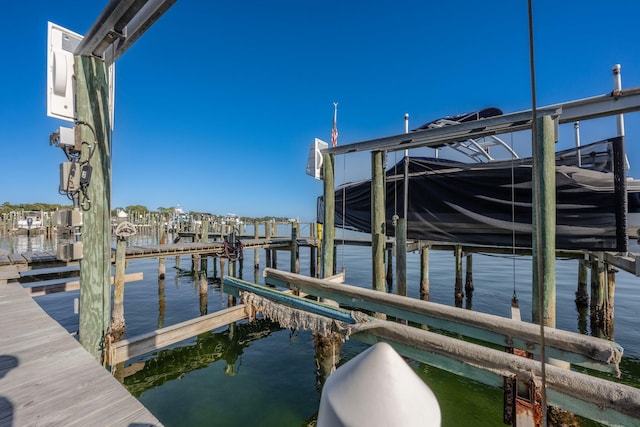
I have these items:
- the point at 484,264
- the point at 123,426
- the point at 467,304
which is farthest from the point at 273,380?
the point at 484,264

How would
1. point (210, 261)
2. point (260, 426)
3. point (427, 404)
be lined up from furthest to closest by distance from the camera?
1. point (210, 261)
2. point (260, 426)
3. point (427, 404)

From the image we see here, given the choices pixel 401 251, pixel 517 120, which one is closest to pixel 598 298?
pixel 401 251

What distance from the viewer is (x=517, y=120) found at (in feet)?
15.9

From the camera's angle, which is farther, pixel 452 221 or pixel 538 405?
pixel 452 221

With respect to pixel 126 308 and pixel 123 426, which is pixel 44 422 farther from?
pixel 126 308

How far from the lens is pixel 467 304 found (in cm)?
1202

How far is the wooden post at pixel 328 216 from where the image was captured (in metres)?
7.13

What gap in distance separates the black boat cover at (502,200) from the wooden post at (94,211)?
6.39 m

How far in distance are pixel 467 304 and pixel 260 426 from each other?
9.82m

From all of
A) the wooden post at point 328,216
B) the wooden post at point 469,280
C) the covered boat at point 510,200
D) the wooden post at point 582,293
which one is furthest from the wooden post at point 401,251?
the wooden post at point 582,293

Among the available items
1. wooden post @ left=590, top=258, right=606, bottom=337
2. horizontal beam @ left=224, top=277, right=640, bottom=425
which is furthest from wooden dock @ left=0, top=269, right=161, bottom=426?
wooden post @ left=590, top=258, right=606, bottom=337

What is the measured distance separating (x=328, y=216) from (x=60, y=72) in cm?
527

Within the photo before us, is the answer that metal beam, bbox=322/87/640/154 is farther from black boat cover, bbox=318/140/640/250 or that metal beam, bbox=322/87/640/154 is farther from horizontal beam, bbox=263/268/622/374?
horizontal beam, bbox=263/268/622/374

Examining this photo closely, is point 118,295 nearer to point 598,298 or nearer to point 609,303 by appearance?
point 598,298
